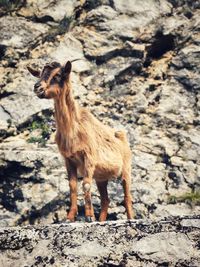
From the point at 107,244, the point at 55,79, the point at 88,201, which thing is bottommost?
the point at 88,201

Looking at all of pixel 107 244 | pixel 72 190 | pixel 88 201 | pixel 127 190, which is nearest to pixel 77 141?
pixel 72 190

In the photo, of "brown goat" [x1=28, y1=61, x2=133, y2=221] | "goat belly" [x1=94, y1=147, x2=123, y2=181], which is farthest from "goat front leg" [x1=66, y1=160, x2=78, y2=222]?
"goat belly" [x1=94, y1=147, x2=123, y2=181]

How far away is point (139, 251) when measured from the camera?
6855 mm

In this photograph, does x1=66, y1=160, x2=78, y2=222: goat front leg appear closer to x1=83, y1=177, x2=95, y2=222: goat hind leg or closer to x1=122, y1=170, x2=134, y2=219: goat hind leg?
x1=83, y1=177, x2=95, y2=222: goat hind leg

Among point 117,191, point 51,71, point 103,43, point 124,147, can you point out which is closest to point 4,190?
point 117,191

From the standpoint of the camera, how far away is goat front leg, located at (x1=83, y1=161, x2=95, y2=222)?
30.1 ft

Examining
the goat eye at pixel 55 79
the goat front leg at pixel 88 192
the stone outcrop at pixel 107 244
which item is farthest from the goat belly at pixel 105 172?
the stone outcrop at pixel 107 244

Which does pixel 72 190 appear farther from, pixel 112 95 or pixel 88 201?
pixel 112 95

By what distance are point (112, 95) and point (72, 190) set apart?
7934mm

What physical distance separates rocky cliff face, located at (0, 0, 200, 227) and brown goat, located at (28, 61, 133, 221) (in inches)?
131

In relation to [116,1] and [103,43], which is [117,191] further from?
[116,1]

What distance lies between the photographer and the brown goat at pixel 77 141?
9430mm

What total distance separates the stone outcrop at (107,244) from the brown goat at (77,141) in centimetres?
197

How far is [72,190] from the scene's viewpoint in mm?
9641
